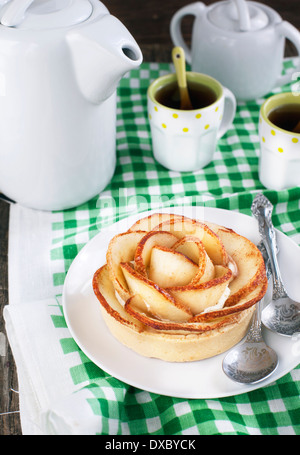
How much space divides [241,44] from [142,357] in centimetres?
73

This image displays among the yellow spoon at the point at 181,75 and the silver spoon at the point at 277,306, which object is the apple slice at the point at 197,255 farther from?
the yellow spoon at the point at 181,75

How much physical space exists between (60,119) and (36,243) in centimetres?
22

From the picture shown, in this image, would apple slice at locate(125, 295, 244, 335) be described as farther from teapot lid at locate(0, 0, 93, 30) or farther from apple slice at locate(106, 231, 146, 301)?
teapot lid at locate(0, 0, 93, 30)

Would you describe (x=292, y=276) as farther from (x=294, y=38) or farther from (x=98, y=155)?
(x=294, y=38)

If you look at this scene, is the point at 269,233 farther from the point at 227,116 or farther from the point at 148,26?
the point at 148,26

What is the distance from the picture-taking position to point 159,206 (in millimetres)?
968

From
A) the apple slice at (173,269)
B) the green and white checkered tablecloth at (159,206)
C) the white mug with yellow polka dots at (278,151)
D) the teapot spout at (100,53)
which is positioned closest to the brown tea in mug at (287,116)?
the white mug with yellow polka dots at (278,151)

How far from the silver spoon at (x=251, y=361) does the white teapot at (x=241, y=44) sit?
666 mm

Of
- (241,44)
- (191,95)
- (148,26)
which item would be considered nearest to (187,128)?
(191,95)

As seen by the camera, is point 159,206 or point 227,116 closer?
point 159,206

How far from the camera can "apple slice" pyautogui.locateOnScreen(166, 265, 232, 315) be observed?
2.18 ft

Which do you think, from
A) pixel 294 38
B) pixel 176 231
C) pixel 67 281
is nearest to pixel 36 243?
pixel 67 281

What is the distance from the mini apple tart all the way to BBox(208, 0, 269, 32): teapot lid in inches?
22.5

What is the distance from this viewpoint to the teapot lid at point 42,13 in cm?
77
